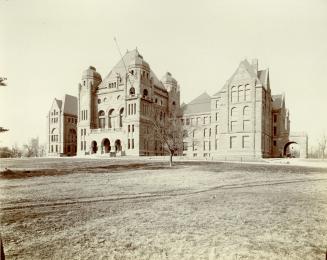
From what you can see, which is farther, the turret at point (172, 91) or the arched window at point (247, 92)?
the turret at point (172, 91)

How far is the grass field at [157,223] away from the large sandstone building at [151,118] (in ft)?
85.9

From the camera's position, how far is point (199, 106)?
56531mm

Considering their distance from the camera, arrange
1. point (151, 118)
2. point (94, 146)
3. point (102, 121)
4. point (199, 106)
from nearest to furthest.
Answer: point (151, 118), point (94, 146), point (102, 121), point (199, 106)

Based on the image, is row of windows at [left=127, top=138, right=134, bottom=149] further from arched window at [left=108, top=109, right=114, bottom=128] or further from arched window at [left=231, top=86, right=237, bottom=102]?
arched window at [left=231, top=86, right=237, bottom=102]

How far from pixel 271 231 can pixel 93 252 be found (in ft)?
12.4

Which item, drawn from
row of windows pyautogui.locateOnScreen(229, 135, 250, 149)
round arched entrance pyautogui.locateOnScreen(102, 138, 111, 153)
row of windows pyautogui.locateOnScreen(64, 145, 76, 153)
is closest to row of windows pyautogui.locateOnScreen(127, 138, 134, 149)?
round arched entrance pyautogui.locateOnScreen(102, 138, 111, 153)

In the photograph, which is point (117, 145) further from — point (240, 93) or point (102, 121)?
point (240, 93)

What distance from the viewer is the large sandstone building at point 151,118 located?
121 ft

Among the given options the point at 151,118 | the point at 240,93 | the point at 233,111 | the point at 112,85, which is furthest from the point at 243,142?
the point at 112,85

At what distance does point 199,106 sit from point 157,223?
51765 millimetres

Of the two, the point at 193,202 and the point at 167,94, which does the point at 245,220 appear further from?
the point at 167,94

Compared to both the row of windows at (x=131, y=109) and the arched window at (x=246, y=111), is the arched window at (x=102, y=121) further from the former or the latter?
the arched window at (x=246, y=111)

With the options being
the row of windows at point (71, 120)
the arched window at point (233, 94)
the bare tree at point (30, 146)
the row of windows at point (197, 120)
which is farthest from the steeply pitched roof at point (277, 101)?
the bare tree at point (30, 146)

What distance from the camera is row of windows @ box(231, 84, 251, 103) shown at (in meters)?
37.5
